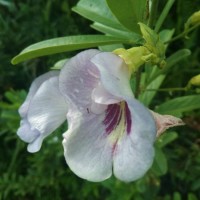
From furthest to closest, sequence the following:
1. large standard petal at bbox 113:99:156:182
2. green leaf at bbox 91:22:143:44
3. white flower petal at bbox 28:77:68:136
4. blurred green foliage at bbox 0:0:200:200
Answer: blurred green foliage at bbox 0:0:200:200 < green leaf at bbox 91:22:143:44 < white flower petal at bbox 28:77:68:136 < large standard petal at bbox 113:99:156:182

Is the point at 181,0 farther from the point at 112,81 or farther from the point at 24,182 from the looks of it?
the point at 112,81

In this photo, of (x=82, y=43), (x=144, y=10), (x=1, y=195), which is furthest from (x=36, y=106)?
(x=1, y=195)

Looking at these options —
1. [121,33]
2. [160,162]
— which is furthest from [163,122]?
[160,162]

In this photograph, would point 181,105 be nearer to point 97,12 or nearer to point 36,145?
point 97,12

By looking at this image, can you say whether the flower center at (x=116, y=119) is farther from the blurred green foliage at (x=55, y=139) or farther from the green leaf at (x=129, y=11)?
the blurred green foliage at (x=55, y=139)

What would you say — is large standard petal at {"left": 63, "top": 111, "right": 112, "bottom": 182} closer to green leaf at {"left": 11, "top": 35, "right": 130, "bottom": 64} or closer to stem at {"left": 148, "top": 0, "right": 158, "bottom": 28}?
green leaf at {"left": 11, "top": 35, "right": 130, "bottom": 64}

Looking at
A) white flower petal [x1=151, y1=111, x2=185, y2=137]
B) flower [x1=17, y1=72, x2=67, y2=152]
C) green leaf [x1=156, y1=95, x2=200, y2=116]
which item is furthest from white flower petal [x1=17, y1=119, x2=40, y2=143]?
green leaf [x1=156, y1=95, x2=200, y2=116]
